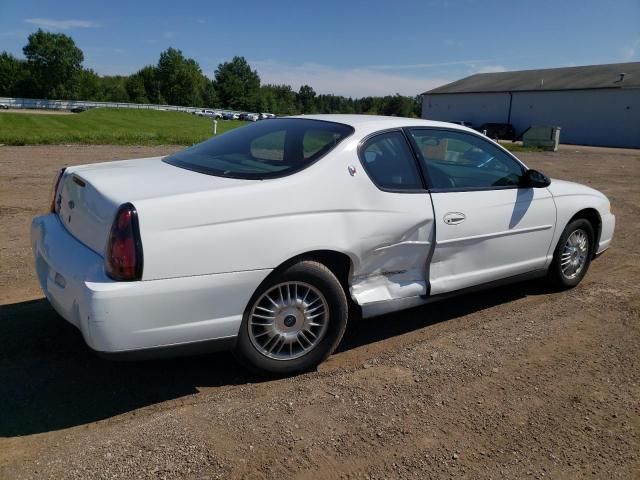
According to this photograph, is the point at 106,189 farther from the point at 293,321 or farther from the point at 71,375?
the point at 293,321

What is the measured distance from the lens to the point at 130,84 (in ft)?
328

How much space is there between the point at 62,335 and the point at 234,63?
399ft

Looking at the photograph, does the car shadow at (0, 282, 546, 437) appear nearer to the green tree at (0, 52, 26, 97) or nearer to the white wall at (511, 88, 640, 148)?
the white wall at (511, 88, 640, 148)

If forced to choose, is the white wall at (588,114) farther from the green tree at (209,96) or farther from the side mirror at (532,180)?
the green tree at (209,96)

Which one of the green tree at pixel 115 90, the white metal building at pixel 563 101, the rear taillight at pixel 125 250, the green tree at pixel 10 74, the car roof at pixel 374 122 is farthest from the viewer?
the green tree at pixel 115 90

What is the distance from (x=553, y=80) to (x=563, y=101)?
4.23 meters

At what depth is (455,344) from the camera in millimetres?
4098

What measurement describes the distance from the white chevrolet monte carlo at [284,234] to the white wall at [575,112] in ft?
145

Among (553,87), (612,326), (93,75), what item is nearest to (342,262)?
(612,326)

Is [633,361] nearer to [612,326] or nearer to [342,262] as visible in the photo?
[612,326]

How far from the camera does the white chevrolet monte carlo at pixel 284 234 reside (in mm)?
2859

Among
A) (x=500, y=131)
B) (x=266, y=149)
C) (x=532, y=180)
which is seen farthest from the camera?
(x=500, y=131)

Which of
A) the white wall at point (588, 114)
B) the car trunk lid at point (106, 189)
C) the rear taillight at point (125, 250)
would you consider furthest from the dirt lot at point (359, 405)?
the white wall at point (588, 114)

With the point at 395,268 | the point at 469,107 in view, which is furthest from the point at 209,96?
the point at 395,268
